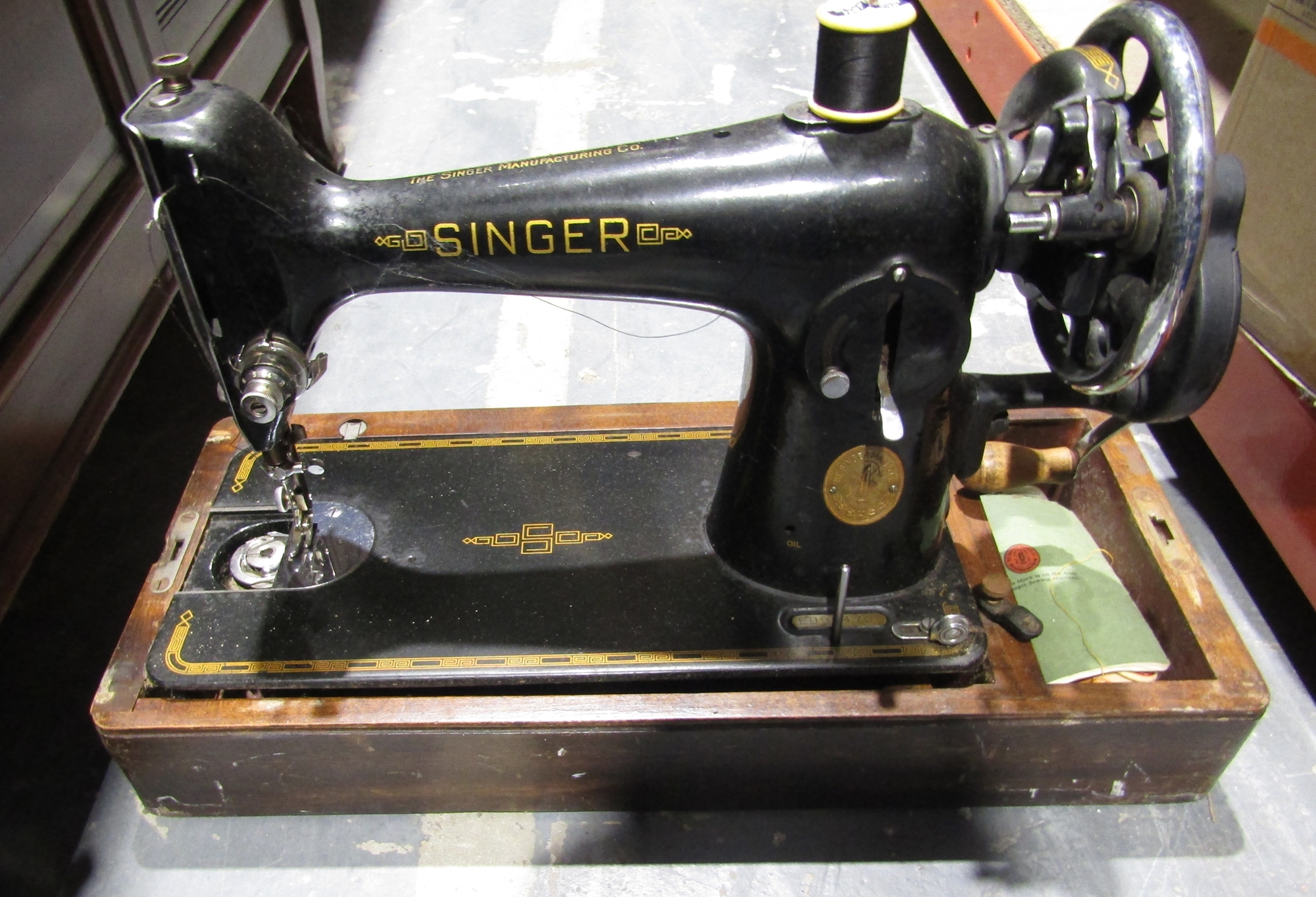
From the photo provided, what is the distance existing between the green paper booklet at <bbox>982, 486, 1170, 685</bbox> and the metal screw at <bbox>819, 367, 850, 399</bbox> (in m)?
0.42

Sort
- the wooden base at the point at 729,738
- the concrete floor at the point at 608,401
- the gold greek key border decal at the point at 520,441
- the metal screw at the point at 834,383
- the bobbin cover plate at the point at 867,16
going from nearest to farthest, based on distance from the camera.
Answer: the bobbin cover plate at the point at 867,16
the metal screw at the point at 834,383
the wooden base at the point at 729,738
the concrete floor at the point at 608,401
the gold greek key border decal at the point at 520,441

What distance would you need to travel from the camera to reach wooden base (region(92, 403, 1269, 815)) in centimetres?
106

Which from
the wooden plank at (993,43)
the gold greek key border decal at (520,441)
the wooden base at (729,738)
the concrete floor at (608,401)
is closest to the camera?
the wooden base at (729,738)

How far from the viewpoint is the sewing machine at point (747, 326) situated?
0.86 meters

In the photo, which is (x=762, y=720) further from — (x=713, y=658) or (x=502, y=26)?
(x=502, y=26)

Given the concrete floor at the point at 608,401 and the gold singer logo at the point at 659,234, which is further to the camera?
the concrete floor at the point at 608,401

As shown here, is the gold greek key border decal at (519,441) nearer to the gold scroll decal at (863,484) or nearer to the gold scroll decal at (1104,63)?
the gold scroll decal at (863,484)

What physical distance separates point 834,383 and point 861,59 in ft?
0.92

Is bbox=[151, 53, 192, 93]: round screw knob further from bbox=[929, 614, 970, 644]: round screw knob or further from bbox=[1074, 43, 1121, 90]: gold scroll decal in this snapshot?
bbox=[929, 614, 970, 644]: round screw knob

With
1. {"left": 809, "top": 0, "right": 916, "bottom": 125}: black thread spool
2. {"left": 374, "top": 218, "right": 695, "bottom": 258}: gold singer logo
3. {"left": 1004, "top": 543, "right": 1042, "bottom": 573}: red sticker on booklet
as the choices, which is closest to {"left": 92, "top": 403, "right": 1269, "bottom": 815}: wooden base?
{"left": 1004, "top": 543, "right": 1042, "bottom": 573}: red sticker on booklet

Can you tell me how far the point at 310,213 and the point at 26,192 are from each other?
2.36 feet

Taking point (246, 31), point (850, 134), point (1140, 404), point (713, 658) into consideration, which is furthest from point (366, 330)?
point (1140, 404)

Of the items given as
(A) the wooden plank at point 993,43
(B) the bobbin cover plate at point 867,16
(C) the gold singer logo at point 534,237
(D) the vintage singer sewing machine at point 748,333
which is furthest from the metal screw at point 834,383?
(A) the wooden plank at point 993,43

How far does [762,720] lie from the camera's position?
1.05 m
